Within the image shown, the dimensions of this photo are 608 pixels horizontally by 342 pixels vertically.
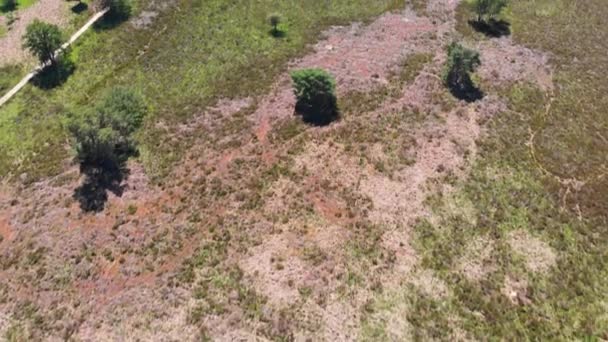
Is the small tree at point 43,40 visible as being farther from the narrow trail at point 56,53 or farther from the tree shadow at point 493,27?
the tree shadow at point 493,27

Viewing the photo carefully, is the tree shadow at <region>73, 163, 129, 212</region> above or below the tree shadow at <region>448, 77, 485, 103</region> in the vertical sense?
above

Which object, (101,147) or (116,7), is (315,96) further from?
(116,7)

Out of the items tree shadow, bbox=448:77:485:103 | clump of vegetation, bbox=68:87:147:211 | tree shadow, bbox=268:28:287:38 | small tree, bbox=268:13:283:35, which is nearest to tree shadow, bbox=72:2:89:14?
clump of vegetation, bbox=68:87:147:211

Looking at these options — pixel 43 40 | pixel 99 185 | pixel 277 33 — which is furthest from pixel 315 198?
pixel 43 40

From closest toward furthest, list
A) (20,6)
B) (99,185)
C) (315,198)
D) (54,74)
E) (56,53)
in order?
(315,198) → (99,185) → (54,74) → (56,53) → (20,6)

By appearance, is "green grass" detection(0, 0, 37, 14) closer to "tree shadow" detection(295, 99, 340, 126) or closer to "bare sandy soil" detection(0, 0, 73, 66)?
"bare sandy soil" detection(0, 0, 73, 66)

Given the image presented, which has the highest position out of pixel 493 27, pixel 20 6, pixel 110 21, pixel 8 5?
pixel 8 5
